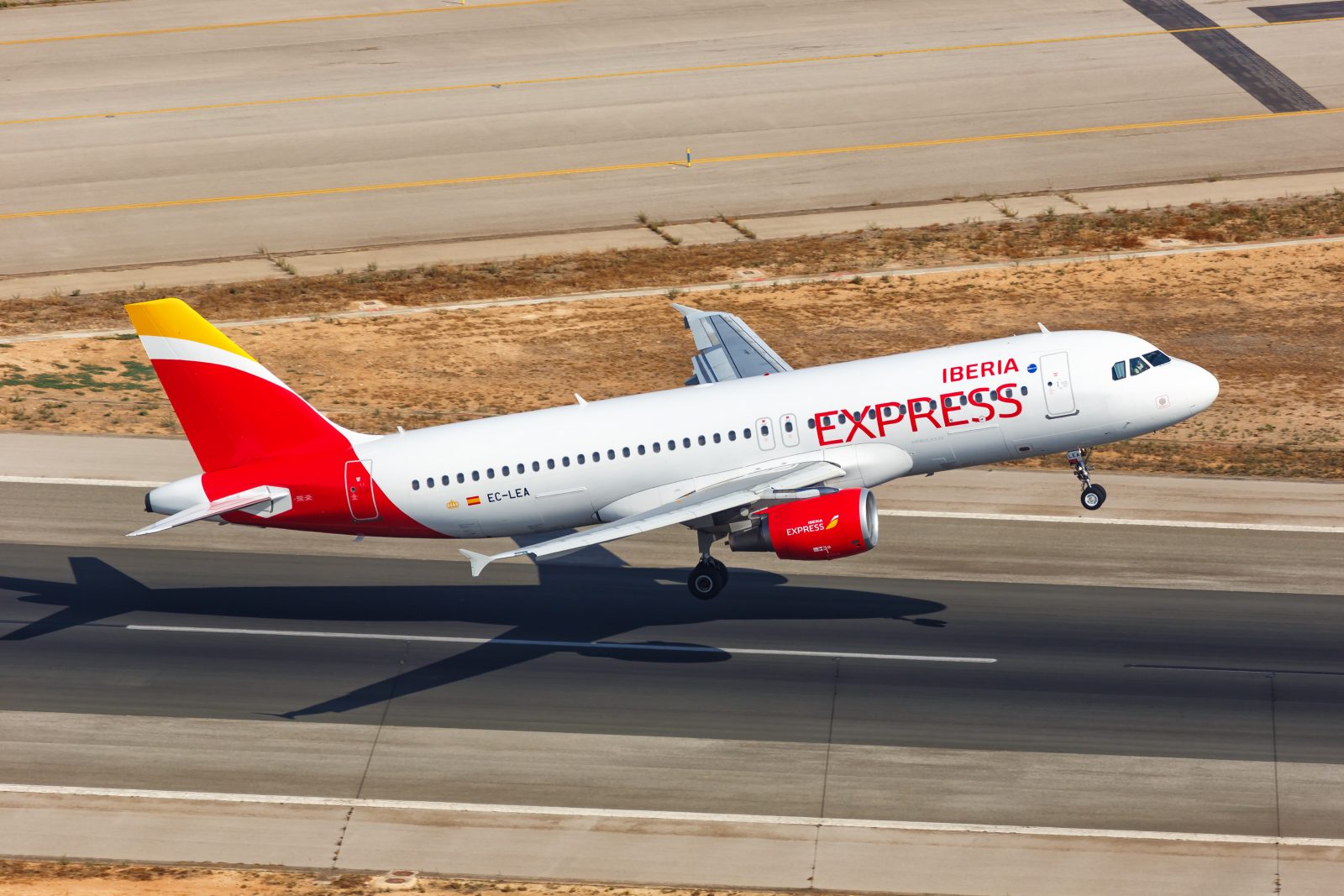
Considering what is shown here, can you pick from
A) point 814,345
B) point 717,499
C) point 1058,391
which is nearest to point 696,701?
point 717,499

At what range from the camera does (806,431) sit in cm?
3747

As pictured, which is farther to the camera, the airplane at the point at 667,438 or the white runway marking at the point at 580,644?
the airplane at the point at 667,438

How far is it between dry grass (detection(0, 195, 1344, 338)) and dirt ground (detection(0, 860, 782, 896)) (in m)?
30.3

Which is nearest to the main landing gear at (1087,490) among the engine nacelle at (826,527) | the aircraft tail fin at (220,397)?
the engine nacelle at (826,527)

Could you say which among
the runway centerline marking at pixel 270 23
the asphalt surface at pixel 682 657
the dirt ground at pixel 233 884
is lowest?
the dirt ground at pixel 233 884

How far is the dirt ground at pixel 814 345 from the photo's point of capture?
164ft

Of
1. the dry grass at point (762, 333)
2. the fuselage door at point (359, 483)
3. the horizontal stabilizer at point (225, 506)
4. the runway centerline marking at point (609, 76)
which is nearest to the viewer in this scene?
the horizontal stabilizer at point (225, 506)

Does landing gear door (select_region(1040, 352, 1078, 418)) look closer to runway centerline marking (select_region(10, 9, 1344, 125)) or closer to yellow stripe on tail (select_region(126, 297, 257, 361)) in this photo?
yellow stripe on tail (select_region(126, 297, 257, 361))

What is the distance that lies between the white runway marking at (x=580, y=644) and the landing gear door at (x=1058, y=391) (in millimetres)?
5757

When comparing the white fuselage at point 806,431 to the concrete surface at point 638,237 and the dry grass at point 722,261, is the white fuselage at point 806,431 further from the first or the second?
the concrete surface at point 638,237

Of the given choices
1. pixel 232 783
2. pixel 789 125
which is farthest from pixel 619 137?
pixel 232 783

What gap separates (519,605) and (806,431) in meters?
8.37

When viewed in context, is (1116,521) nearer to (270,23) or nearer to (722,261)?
(722,261)

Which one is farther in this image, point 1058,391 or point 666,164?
point 666,164
